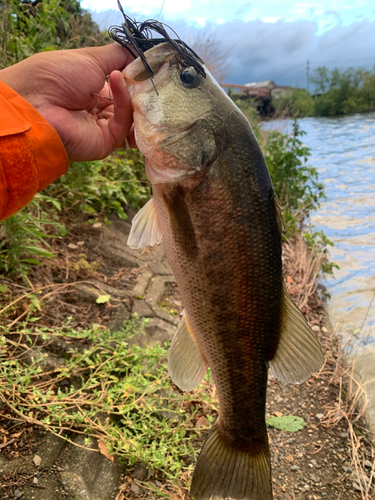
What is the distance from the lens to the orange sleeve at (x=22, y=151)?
5.53ft

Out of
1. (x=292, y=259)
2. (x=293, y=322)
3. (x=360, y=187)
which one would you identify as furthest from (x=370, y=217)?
(x=293, y=322)

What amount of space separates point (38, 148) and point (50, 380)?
1.64 meters

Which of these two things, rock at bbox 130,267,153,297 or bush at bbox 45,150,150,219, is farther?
bush at bbox 45,150,150,219

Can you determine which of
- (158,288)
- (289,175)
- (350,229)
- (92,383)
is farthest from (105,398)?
(350,229)

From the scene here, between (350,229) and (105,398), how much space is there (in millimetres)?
8371

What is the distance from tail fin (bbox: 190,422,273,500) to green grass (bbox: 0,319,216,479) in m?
0.65

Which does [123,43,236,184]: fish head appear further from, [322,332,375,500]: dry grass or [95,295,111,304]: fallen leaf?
[322,332,375,500]: dry grass

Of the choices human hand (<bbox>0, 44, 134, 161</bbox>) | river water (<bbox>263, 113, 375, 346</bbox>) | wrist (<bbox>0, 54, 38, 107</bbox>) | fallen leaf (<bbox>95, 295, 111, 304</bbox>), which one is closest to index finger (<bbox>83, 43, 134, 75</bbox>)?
human hand (<bbox>0, 44, 134, 161</bbox>)

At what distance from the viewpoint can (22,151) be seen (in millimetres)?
1732

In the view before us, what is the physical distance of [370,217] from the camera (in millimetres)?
9984

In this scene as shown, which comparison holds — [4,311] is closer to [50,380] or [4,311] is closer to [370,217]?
[50,380]

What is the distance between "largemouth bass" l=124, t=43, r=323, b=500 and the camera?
155 centimetres

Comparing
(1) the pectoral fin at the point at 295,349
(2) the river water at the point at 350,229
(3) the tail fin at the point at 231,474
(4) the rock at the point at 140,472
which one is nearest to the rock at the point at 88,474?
(4) the rock at the point at 140,472

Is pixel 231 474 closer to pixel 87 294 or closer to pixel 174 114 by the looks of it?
pixel 174 114
